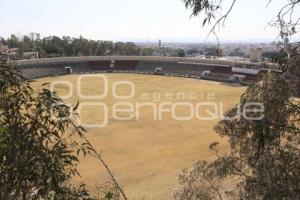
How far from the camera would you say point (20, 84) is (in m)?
2.93

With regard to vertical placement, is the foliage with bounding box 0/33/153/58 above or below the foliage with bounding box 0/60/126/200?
above

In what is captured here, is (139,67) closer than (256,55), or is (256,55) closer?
(256,55)

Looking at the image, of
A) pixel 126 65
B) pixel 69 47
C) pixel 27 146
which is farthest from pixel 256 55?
pixel 27 146

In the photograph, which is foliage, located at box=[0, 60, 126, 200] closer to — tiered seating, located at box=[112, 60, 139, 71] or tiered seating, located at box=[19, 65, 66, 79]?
tiered seating, located at box=[19, 65, 66, 79]

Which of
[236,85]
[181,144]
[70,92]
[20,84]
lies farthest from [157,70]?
[20,84]

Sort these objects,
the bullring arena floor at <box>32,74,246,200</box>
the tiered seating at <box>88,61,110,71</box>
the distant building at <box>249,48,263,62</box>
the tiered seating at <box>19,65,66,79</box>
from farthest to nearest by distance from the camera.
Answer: the tiered seating at <box>88,61,110,71</box>, the distant building at <box>249,48,263,62</box>, the tiered seating at <box>19,65,66,79</box>, the bullring arena floor at <box>32,74,246,200</box>

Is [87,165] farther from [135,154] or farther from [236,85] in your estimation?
[236,85]

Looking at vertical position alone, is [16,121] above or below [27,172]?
above

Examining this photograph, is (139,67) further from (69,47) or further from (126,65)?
(69,47)

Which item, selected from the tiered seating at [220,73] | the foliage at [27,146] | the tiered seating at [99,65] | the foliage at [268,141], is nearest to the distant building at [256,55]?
the tiered seating at [220,73]

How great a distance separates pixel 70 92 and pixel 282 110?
2884 centimetres

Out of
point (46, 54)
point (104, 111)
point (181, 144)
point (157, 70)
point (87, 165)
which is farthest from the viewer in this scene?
point (46, 54)

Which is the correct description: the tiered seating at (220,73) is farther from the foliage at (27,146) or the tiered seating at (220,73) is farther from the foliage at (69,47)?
the foliage at (27,146)

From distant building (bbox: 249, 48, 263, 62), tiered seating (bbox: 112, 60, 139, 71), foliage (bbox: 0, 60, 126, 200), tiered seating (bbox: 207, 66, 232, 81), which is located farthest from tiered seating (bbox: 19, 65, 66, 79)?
foliage (bbox: 0, 60, 126, 200)
